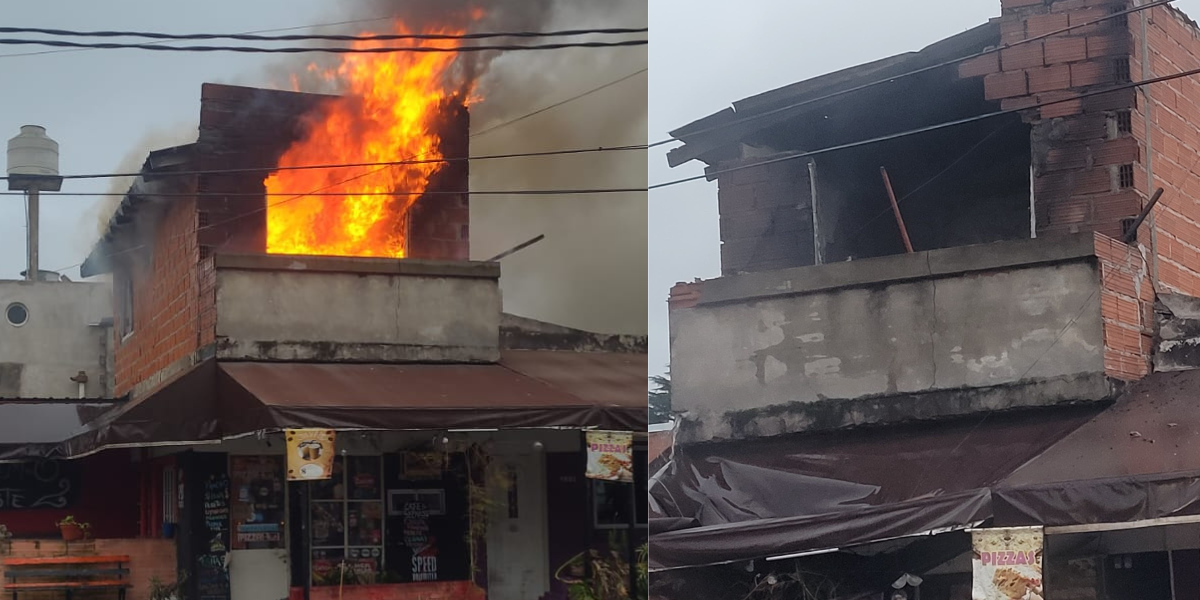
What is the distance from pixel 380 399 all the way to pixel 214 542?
693 millimetres

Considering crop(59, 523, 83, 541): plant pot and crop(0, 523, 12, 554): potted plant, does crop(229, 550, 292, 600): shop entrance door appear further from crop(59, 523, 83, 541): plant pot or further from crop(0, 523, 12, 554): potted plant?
crop(0, 523, 12, 554): potted plant

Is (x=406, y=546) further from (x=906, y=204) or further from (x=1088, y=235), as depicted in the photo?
(x=1088, y=235)

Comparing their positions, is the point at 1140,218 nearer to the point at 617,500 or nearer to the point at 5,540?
the point at 617,500

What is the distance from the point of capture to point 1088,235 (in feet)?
14.6

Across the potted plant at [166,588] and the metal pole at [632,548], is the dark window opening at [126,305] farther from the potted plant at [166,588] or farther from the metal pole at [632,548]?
the metal pole at [632,548]

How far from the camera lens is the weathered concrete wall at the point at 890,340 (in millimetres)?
4535

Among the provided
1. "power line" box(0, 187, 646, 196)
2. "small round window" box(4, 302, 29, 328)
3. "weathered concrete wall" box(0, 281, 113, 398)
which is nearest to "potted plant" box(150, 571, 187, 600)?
"weathered concrete wall" box(0, 281, 113, 398)

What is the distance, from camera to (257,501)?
14.3 feet

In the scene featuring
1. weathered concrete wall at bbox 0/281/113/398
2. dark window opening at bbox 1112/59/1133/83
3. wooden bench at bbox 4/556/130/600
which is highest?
dark window opening at bbox 1112/59/1133/83

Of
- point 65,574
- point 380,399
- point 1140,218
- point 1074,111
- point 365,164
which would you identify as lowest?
point 65,574

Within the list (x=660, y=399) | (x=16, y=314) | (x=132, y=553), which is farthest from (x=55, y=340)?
(x=660, y=399)

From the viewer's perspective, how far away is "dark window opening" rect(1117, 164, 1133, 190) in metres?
4.40

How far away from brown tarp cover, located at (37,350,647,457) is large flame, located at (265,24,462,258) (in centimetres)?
42

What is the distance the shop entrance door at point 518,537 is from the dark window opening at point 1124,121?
7.12ft
